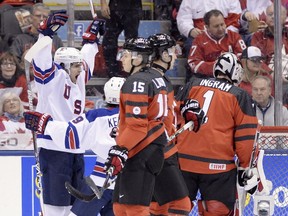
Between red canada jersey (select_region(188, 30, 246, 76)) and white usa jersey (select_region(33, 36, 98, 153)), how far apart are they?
4.70ft

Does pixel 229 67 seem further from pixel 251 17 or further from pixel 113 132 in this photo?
pixel 251 17

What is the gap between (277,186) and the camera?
6734mm

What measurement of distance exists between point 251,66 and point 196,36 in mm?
517

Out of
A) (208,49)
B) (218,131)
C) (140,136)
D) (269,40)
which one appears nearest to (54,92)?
(218,131)

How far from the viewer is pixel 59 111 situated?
19.6 feet

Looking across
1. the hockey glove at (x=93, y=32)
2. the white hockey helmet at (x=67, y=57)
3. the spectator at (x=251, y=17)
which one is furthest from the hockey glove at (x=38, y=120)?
the spectator at (x=251, y=17)

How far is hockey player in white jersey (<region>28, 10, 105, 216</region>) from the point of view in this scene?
5.92 metres

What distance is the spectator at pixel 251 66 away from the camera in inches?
281

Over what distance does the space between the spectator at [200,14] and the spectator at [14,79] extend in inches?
54.2

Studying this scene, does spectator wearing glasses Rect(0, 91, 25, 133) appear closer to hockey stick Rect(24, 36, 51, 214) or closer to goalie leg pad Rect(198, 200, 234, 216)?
hockey stick Rect(24, 36, 51, 214)

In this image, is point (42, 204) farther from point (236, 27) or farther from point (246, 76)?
point (236, 27)

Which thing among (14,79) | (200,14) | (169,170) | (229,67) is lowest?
(169,170)

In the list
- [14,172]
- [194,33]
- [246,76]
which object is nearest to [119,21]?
[194,33]

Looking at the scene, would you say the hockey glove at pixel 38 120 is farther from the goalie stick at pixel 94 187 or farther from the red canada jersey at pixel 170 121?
the red canada jersey at pixel 170 121
